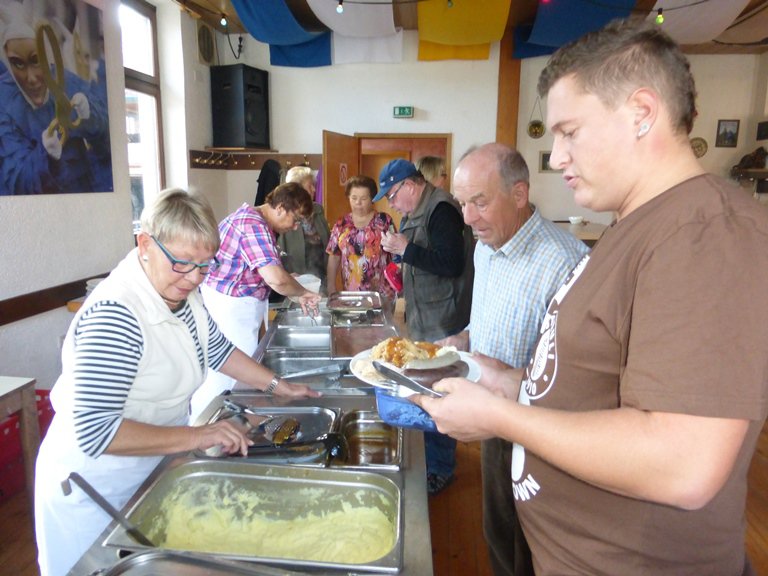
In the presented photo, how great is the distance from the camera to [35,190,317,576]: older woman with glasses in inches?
45.5

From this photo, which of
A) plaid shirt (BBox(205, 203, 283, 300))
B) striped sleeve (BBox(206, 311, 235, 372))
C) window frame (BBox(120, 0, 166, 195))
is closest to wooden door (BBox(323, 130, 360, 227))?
window frame (BBox(120, 0, 166, 195))

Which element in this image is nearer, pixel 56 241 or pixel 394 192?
pixel 394 192

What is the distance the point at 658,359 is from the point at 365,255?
121 inches

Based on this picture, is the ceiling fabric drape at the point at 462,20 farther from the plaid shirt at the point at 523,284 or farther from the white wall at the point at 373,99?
the plaid shirt at the point at 523,284

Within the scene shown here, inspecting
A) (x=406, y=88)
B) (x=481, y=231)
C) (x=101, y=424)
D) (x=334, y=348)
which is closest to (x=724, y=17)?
(x=406, y=88)

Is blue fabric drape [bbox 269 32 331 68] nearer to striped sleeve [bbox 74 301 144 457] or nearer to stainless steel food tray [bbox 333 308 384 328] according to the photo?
stainless steel food tray [bbox 333 308 384 328]

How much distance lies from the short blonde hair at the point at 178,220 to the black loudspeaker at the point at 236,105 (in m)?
4.75

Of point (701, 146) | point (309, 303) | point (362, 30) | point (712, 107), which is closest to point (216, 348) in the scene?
point (309, 303)

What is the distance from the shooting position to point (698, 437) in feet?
2.03

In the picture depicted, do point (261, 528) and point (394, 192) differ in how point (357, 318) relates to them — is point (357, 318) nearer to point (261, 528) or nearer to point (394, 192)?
point (394, 192)

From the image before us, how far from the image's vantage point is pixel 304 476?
1266 millimetres

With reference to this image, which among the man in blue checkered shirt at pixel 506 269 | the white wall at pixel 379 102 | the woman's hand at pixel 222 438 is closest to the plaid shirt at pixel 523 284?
the man in blue checkered shirt at pixel 506 269

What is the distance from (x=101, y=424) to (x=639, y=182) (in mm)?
1162

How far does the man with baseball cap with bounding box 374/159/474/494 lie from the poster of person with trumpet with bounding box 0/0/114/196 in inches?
82.6
